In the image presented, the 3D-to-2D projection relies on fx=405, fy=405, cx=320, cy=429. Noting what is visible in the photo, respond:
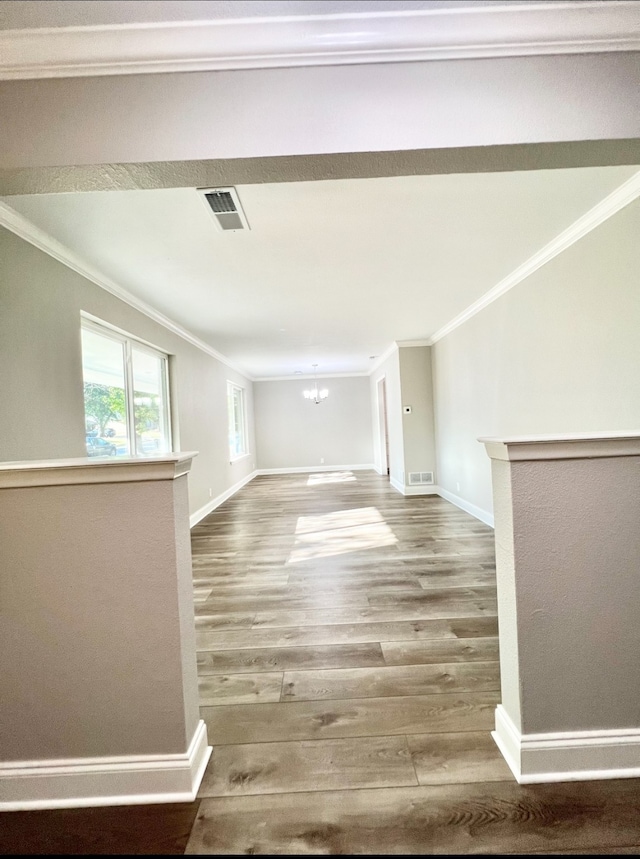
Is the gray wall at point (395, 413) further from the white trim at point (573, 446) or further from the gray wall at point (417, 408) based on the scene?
the white trim at point (573, 446)

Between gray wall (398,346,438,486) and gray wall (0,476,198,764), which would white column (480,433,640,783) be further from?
gray wall (398,346,438,486)

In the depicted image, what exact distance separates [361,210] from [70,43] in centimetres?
146

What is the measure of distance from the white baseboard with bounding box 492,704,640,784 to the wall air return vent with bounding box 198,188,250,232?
258 cm

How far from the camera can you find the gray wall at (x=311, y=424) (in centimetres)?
1038

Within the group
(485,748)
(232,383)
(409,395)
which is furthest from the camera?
(232,383)

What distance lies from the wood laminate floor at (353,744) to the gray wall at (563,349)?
140cm

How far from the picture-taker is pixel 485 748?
1487mm

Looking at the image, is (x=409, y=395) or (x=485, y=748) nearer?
(x=485, y=748)

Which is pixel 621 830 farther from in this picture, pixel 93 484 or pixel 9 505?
pixel 9 505

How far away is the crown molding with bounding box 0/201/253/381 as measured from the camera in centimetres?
215

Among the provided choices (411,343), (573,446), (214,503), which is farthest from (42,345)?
(411,343)

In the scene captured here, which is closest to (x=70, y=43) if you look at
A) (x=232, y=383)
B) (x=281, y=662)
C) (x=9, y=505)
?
(x=9, y=505)

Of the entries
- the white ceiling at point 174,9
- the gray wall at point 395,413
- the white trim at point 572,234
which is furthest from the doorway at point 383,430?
the white ceiling at point 174,9

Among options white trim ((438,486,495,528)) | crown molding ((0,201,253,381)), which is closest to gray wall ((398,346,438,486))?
white trim ((438,486,495,528))
